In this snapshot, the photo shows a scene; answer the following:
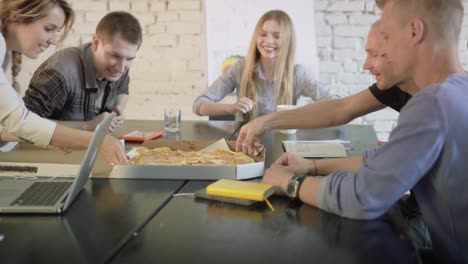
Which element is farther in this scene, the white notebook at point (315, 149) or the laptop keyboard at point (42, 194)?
the white notebook at point (315, 149)

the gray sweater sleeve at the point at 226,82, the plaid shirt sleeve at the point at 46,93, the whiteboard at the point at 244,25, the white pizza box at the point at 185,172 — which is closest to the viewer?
the white pizza box at the point at 185,172

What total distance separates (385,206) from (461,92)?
305 mm

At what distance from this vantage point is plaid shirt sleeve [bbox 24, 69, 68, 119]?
7.28ft

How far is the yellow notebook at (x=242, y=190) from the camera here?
1.19 m

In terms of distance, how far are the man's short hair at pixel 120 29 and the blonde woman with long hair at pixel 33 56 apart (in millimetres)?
263

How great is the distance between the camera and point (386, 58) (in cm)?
128

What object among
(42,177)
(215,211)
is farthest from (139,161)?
(215,211)

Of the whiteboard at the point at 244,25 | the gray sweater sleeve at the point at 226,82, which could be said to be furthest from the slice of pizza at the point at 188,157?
the whiteboard at the point at 244,25

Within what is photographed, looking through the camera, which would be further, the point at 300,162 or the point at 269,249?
the point at 300,162

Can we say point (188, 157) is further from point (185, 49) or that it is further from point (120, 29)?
point (185, 49)

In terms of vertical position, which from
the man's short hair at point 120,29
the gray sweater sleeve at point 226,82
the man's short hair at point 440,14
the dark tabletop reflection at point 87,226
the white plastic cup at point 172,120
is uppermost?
the man's short hair at point 120,29

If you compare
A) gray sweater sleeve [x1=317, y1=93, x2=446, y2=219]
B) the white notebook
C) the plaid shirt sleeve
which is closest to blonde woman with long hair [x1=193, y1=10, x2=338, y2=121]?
the plaid shirt sleeve

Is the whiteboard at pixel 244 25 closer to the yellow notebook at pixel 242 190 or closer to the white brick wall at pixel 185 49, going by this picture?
the white brick wall at pixel 185 49

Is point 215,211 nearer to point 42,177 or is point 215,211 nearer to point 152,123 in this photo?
point 42,177
